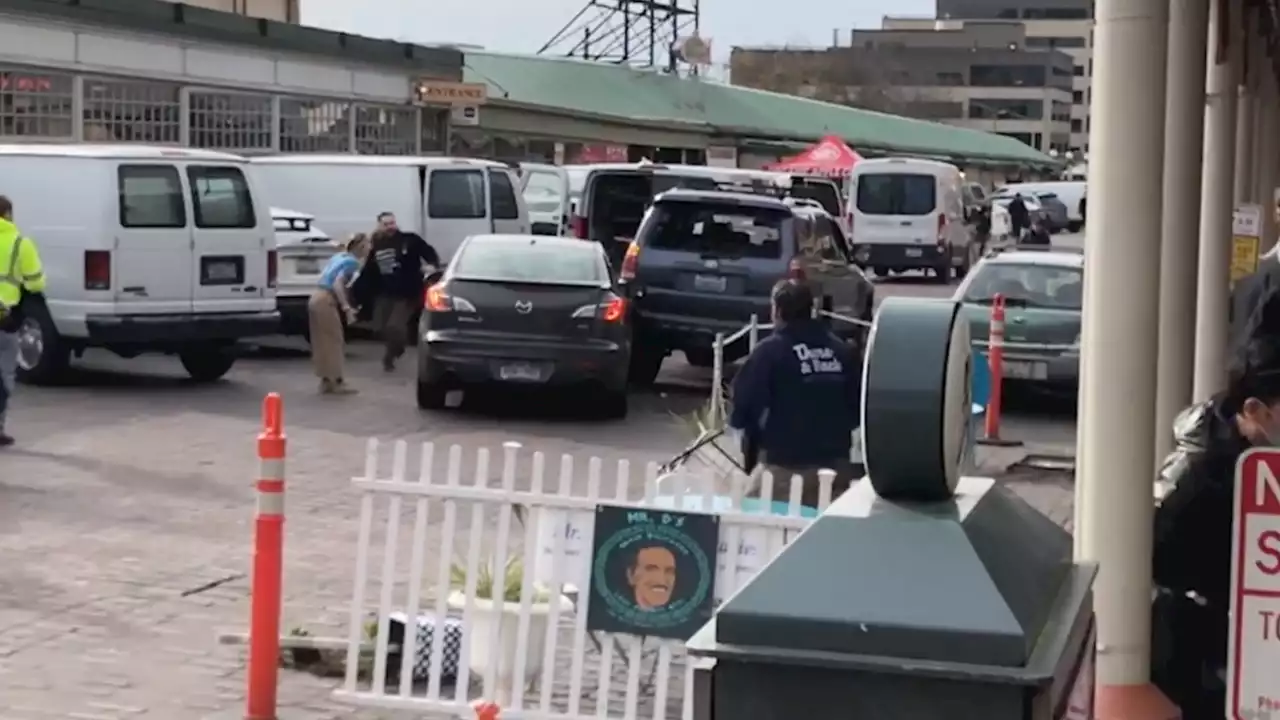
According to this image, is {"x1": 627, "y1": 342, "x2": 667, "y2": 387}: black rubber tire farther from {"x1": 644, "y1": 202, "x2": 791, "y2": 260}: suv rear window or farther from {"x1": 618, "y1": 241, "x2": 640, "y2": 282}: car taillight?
{"x1": 644, "y1": 202, "x2": 791, "y2": 260}: suv rear window

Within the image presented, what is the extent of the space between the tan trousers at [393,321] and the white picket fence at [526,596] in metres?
12.0

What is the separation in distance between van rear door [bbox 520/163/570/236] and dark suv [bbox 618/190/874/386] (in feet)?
36.8

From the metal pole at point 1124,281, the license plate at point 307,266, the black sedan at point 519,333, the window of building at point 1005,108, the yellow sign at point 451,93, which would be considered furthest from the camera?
the window of building at point 1005,108

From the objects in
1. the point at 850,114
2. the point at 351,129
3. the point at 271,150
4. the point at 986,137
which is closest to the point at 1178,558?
the point at 271,150

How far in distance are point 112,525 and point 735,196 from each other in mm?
9228

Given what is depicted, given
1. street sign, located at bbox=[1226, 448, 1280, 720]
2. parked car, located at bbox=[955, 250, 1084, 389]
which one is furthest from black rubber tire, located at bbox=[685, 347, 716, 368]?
street sign, located at bbox=[1226, 448, 1280, 720]

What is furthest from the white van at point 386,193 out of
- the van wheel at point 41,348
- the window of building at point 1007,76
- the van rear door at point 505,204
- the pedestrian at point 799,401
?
the window of building at point 1007,76

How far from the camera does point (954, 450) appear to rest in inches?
122

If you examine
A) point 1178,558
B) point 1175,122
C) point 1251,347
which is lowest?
point 1178,558

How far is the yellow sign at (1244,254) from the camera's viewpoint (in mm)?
15664

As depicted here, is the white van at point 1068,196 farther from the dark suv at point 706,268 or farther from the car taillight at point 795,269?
the car taillight at point 795,269

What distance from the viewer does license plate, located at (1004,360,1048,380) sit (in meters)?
18.0

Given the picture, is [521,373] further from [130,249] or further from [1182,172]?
[1182,172]

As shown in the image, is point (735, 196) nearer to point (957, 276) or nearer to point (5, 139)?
point (5, 139)
